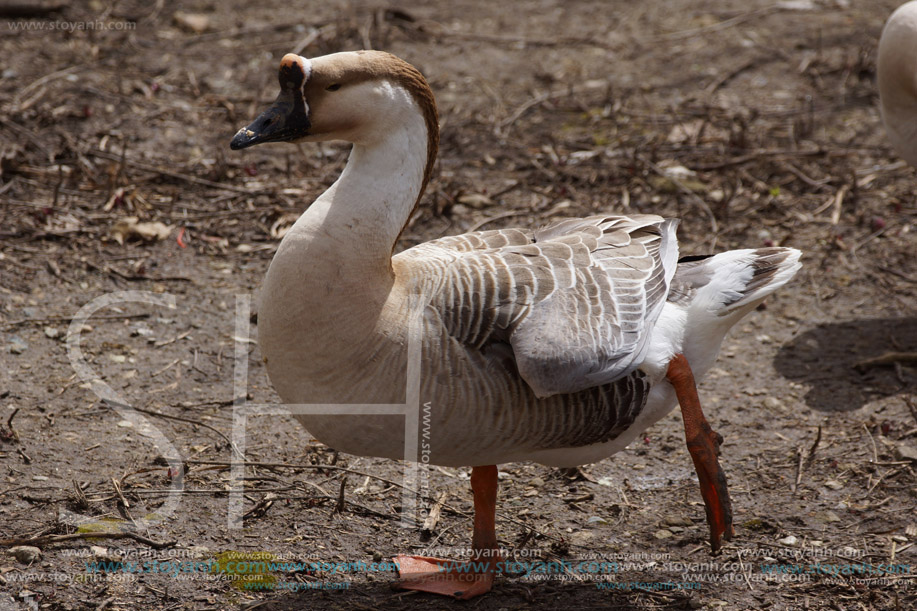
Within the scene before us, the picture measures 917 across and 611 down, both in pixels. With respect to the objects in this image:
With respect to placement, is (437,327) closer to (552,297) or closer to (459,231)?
(552,297)

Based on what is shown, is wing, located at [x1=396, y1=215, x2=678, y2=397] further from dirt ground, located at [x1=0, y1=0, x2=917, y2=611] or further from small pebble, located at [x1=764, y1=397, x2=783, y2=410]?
small pebble, located at [x1=764, y1=397, x2=783, y2=410]

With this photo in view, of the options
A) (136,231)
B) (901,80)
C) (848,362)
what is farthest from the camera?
(136,231)

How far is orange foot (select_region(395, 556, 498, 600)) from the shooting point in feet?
11.8

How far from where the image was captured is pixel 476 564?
3662 millimetres

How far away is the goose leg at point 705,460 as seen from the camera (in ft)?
11.6

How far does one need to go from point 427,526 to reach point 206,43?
6.00 metres

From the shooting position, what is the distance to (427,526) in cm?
399

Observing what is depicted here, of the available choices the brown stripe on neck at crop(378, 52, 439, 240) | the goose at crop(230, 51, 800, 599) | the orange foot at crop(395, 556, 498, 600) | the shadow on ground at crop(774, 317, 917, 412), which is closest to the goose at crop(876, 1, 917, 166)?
the shadow on ground at crop(774, 317, 917, 412)

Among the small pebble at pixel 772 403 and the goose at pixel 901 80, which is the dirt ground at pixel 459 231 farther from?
the goose at pixel 901 80

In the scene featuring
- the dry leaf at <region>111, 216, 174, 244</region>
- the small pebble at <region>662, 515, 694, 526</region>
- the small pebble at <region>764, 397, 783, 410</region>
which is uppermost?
the dry leaf at <region>111, 216, 174, 244</region>

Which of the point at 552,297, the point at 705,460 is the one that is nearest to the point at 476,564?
the point at 705,460

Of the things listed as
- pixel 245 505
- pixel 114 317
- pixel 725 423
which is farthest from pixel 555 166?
pixel 245 505

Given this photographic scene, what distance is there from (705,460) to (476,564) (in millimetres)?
1031

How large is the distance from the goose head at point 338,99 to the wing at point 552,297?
61cm
